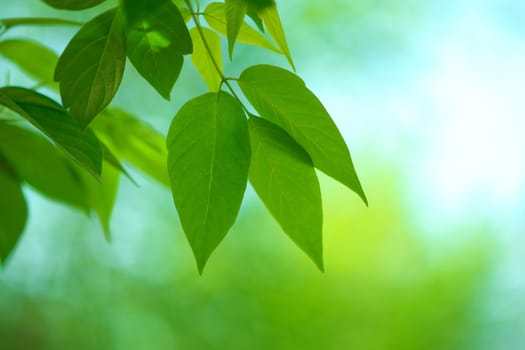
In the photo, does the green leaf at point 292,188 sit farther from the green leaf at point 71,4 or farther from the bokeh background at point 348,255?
the bokeh background at point 348,255

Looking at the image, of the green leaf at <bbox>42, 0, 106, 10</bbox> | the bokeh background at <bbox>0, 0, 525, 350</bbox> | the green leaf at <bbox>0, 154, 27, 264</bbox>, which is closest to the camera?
the green leaf at <bbox>42, 0, 106, 10</bbox>

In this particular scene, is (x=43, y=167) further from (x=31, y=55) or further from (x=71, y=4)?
(x=71, y=4)

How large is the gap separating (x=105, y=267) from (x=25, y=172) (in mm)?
3009

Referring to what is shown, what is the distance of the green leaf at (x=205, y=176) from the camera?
224 millimetres

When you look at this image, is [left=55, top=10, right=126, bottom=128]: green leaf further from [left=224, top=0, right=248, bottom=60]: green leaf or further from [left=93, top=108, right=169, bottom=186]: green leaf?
[left=93, top=108, right=169, bottom=186]: green leaf

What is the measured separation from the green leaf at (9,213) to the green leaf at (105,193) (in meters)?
0.05

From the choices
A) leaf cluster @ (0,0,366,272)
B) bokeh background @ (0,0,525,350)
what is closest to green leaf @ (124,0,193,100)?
leaf cluster @ (0,0,366,272)

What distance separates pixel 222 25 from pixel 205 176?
80 millimetres

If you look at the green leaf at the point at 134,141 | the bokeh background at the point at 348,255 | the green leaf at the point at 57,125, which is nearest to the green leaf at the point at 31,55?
the green leaf at the point at 134,141

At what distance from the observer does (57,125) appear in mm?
239

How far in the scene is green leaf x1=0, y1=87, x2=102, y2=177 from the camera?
22cm

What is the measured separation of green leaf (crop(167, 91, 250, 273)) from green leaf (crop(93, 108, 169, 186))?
164mm

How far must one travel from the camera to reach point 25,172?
1.29 feet

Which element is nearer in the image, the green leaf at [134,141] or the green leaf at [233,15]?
the green leaf at [233,15]
